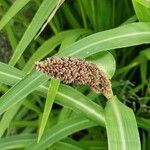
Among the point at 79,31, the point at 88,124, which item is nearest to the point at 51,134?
the point at 88,124

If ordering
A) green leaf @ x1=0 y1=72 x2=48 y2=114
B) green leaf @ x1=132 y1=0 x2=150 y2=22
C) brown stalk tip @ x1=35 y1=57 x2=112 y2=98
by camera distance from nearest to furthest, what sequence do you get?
1. brown stalk tip @ x1=35 y1=57 x2=112 y2=98
2. green leaf @ x1=0 y1=72 x2=48 y2=114
3. green leaf @ x1=132 y1=0 x2=150 y2=22

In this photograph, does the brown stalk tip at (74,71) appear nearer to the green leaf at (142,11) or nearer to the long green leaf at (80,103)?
the long green leaf at (80,103)

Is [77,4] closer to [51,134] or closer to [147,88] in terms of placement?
[147,88]

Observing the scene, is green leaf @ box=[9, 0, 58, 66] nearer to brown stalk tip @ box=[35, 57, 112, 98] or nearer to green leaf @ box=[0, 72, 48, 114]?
green leaf @ box=[0, 72, 48, 114]

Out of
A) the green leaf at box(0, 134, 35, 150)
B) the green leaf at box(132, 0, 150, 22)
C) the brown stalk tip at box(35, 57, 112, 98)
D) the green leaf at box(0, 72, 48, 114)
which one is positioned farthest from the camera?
the green leaf at box(0, 134, 35, 150)

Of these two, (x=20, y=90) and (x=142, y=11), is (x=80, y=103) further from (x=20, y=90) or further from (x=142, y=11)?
(x=142, y=11)

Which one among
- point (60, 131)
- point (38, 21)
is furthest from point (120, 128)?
point (38, 21)

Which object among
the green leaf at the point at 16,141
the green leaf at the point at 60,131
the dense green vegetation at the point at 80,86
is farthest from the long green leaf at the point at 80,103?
the green leaf at the point at 16,141

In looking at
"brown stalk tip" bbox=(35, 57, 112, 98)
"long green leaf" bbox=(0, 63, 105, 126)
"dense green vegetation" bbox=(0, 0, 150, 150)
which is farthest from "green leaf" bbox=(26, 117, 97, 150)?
"brown stalk tip" bbox=(35, 57, 112, 98)

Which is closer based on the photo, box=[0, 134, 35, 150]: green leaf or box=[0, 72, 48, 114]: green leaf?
box=[0, 72, 48, 114]: green leaf
